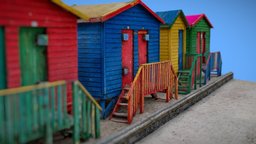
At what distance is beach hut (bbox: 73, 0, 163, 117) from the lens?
1042cm

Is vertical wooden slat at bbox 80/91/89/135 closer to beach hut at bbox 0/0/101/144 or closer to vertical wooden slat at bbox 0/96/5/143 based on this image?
beach hut at bbox 0/0/101/144

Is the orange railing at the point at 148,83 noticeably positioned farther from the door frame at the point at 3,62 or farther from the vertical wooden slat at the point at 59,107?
the door frame at the point at 3,62


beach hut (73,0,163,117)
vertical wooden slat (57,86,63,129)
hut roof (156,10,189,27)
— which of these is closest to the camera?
vertical wooden slat (57,86,63,129)

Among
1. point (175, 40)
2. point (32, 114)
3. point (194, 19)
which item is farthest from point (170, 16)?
point (32, 114)

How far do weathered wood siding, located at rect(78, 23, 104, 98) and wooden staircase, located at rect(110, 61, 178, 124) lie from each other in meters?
1.04

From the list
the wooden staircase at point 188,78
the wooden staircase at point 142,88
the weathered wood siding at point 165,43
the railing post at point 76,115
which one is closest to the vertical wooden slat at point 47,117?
the railing post at point 76,115

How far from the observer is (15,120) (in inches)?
226

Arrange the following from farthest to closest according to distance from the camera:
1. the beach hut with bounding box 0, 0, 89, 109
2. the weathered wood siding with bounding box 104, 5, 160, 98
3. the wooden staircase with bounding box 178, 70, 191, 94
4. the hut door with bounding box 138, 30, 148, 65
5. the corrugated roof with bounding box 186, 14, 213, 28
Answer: the corrugated roof with bounding box 186, 14, 213, 28 → the wooden staircase with bounding box 178, 70, 191, 94 → the hut door with bounding box 138, 30, 148, 65 → the weathered wood siding with bounding box 104, 5, 160, 98 → the beach hut with bounding box 0, 0, 89, 109

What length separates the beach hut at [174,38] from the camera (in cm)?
1557

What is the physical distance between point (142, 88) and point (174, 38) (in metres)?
6.12

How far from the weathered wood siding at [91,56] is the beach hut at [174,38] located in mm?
5902

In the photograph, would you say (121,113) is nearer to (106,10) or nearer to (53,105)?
(106,10)

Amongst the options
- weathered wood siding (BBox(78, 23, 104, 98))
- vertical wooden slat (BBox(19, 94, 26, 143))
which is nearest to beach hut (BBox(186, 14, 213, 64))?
weathered wood siding (BBox(78, 23, 104, 98))

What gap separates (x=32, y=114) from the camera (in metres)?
6.05
